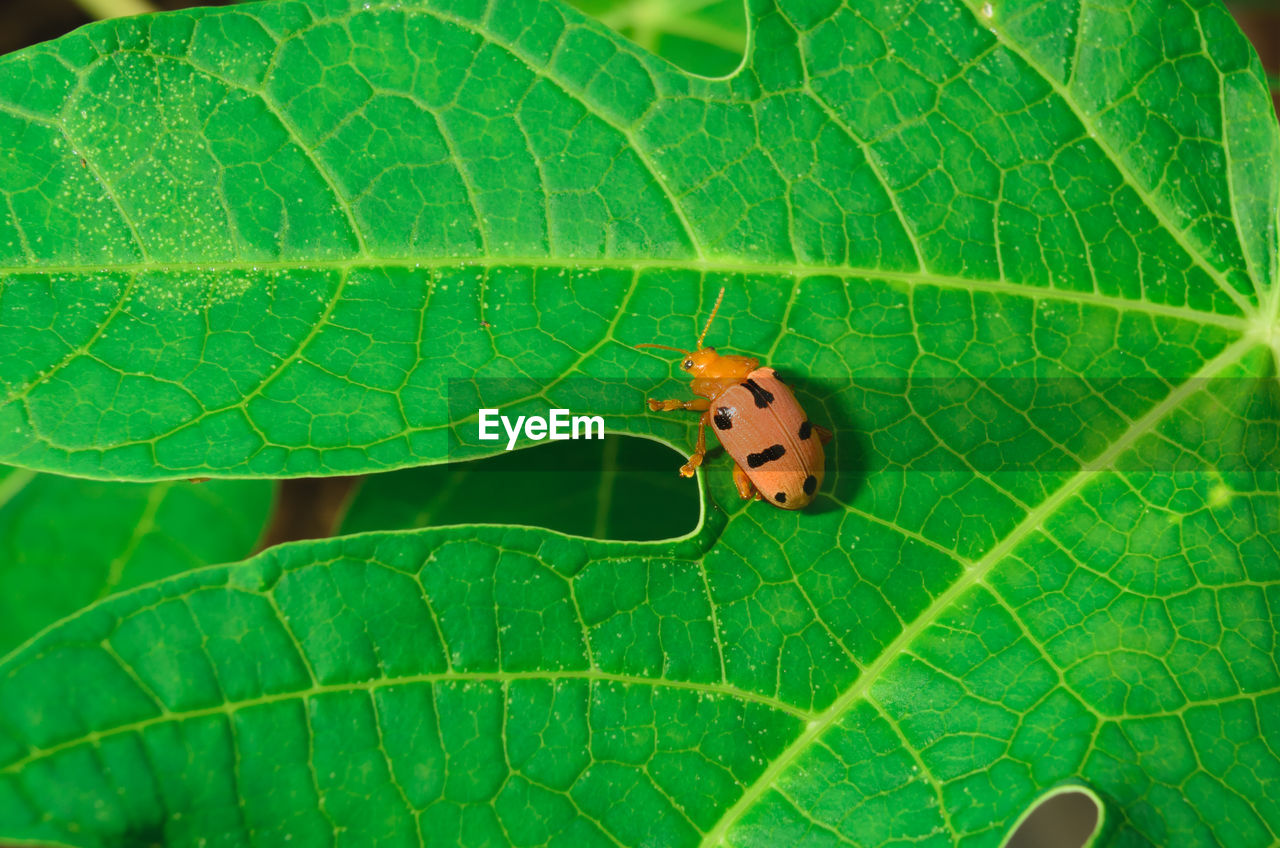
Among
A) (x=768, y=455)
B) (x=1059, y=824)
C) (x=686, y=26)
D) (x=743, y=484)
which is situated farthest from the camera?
(x=1059, y=824)

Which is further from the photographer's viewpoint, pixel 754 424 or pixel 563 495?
pixel 563 495

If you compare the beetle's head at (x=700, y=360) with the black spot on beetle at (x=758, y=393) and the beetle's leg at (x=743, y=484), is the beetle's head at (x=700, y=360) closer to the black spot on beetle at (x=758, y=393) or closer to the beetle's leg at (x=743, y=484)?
the black spot on beetle at (x=758, y=393)

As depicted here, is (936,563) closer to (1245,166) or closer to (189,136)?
(1245,166)

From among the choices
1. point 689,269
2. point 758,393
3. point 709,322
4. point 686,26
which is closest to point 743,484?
point 758,393

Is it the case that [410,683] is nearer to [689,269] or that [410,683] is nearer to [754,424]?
[754,424]

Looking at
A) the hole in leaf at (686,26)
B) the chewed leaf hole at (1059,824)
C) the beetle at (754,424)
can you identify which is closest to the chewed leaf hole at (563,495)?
the beetle at (754,424)

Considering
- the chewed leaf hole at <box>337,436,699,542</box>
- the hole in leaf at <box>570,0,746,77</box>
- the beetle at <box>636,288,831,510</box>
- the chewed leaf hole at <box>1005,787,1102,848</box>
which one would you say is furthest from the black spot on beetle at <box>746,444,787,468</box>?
the chewed leaf hole at <box>1005,787,1102,848</box>

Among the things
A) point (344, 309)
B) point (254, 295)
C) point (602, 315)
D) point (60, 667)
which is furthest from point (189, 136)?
point (60, 667)

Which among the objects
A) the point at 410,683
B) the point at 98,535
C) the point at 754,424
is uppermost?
the point at 98,535
